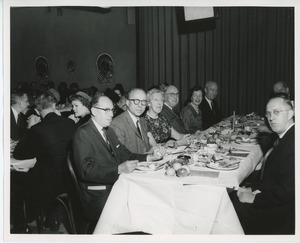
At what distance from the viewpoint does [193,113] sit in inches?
162

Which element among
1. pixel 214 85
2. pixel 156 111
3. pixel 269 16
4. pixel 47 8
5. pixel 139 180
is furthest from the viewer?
pixel 214 85

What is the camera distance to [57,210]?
250 centimetres

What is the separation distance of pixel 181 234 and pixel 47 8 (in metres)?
1.83

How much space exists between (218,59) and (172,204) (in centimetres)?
254

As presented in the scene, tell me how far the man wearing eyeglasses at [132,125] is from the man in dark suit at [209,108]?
144 cm

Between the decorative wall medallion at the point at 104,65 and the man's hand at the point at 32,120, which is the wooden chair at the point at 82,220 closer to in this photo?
the man's hand at the point at 32,120

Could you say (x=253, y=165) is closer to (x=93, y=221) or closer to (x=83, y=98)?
(x=93, y=221)

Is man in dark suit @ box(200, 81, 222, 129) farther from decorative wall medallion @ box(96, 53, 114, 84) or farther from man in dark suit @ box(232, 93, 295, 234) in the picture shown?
man in dark suit @ box(232, 93, 295, 234)

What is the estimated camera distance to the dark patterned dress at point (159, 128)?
10.9 ft

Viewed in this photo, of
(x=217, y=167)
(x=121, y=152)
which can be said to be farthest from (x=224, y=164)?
(x=121, y=152)

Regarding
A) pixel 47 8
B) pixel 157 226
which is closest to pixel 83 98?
pixel 47 8

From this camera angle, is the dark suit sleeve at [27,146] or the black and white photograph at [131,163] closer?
the black and white photograph at [131,163]

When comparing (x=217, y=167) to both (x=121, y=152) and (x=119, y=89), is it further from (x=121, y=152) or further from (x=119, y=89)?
(x=119, y=89)

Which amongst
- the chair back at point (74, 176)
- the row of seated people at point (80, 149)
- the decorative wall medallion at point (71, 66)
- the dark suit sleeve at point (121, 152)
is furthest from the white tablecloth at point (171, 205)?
the decorative wall medallion at point (71, 66)
